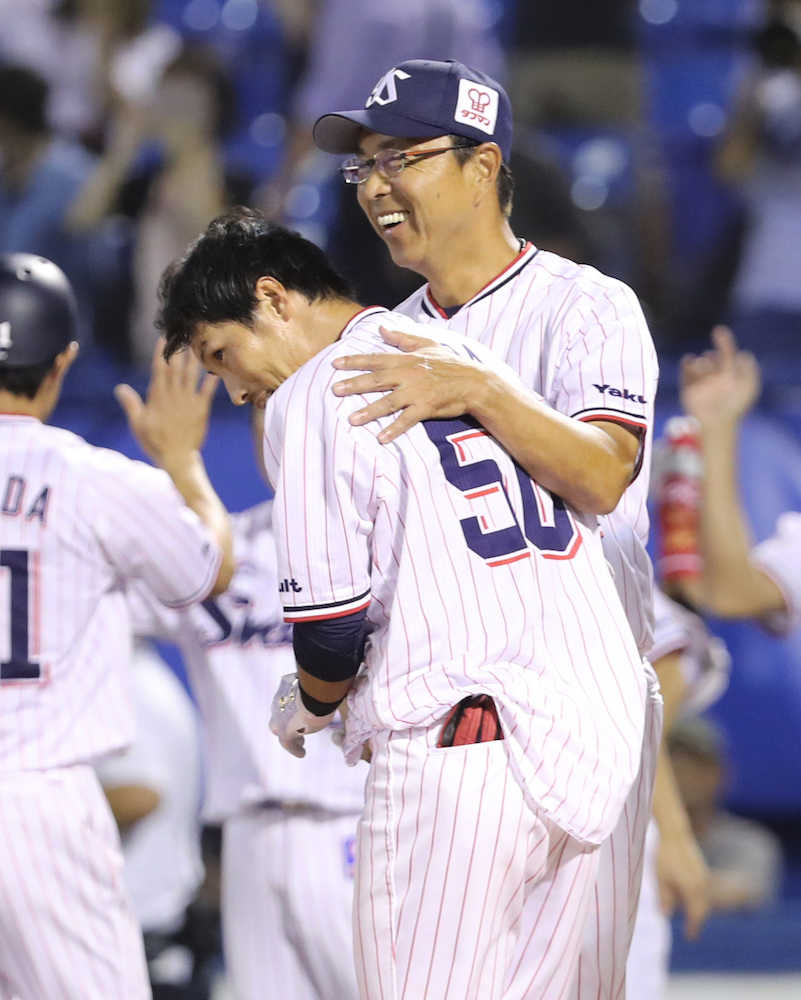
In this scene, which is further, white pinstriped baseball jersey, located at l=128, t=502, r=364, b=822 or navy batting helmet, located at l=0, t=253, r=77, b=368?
white pinstriped baseball jersey, located at l=128, t=502, r=364, b=822

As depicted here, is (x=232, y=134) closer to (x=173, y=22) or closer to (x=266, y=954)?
(x=173, y=22)

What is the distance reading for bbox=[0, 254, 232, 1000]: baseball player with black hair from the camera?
3.15m

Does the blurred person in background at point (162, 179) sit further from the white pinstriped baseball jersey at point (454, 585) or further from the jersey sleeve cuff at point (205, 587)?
the white pinstriped baseball jersey at point (454, 585)

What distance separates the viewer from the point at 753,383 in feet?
13.2

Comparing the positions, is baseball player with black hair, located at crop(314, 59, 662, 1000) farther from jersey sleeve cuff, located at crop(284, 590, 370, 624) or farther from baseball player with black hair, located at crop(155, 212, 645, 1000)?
jersey sleeve cuff, located at crop(284, 590, 370, 624)

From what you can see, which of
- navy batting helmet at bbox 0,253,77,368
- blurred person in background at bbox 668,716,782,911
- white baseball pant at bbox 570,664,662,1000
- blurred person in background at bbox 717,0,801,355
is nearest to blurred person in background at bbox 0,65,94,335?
blurred person in background at bbox 717,0,801,355

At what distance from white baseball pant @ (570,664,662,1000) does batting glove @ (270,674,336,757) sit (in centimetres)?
53

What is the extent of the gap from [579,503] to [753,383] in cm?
170

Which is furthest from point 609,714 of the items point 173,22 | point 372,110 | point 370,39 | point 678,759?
point 173,22

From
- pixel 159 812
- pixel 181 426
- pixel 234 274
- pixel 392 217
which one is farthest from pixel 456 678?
pixel 159 812

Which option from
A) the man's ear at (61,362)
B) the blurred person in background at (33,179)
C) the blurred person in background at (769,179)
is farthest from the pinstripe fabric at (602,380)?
the blurred person in background at (33,179)

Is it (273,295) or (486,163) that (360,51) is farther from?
(273,295)

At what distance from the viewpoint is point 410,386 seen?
2.38 meters

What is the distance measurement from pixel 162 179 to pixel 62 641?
4.53 m
